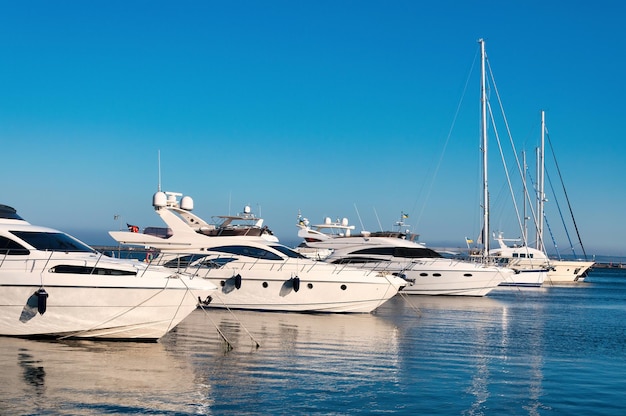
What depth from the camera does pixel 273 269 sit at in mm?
27031

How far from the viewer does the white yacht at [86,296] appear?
17.7 metres

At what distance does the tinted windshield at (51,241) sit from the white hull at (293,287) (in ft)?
24.4

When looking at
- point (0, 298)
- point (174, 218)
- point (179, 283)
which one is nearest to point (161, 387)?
point (179, 283)

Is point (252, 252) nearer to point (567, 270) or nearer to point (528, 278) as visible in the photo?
point (528, 278)

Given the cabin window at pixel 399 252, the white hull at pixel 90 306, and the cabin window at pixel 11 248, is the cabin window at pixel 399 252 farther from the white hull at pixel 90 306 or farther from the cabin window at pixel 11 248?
the cabin window at pixel 11 248

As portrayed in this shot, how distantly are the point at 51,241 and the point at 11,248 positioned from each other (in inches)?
39.3

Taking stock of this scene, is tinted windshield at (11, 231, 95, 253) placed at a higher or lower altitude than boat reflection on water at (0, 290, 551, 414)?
higher

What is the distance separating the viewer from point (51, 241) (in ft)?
63.8

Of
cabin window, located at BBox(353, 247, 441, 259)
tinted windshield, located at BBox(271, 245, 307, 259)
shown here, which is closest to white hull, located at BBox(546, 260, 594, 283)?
cabin window, located at BBox(353, 247, 441, 259)

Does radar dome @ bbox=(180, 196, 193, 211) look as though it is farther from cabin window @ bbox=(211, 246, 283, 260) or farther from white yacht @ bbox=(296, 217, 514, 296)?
white yacht @ bbox=(296, 217, 514, 296)

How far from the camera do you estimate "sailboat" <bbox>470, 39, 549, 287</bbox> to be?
4591 cm

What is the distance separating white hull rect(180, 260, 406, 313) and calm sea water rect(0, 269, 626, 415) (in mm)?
1748

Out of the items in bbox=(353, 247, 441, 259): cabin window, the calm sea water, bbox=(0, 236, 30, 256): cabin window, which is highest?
bbox=(353, 247, 441, 259): cabin window

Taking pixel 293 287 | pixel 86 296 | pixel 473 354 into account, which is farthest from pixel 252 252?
pixel 473 354
